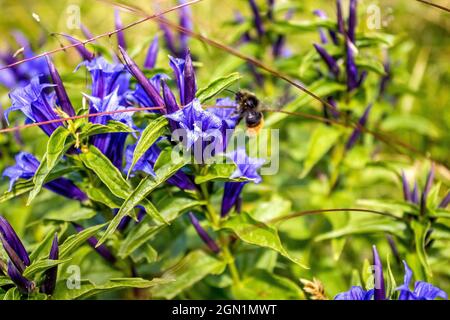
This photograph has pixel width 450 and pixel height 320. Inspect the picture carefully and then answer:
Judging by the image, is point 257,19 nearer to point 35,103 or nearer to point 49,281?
point 35,103

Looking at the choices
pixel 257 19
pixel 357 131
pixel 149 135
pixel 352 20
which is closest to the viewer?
pixel 149 135

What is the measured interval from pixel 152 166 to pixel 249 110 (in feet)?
1.52

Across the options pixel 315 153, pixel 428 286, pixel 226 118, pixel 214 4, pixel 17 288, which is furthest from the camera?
pixel 214 4

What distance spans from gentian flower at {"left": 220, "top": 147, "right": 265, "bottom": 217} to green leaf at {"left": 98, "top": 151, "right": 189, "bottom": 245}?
7.9 inches

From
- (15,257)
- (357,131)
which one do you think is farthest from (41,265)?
(357,131)

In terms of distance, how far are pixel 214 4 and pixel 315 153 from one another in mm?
3399

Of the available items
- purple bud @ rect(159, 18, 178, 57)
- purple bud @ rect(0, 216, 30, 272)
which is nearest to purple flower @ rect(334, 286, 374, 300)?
purple bud @ rect(0, 216, 30, 272)

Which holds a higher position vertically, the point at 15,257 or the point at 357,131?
the point at 357,131

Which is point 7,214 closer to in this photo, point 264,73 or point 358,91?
point 264,73

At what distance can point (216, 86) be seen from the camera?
1.81m

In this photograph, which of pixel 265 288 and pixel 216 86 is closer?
pixel 216 86

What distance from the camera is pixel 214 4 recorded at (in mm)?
5512

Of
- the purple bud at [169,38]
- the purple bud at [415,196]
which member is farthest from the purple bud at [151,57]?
the purple bud at [415,196]
